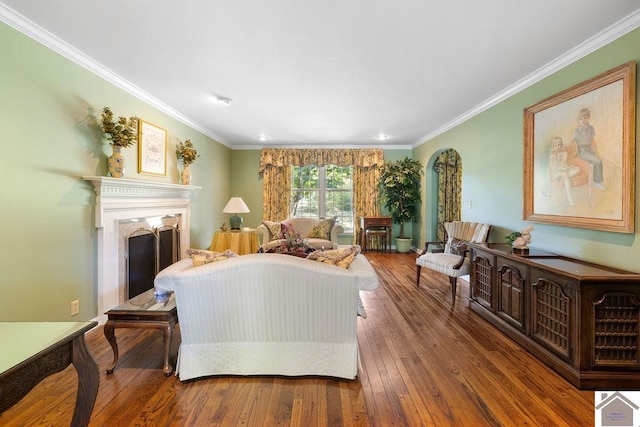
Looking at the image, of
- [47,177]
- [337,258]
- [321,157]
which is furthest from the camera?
[321,157]

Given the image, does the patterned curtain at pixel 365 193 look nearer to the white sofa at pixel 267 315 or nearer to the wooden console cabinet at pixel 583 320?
the wooden console cabinet at pixel 583 320

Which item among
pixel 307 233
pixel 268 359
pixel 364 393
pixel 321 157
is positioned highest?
pixel 321 157

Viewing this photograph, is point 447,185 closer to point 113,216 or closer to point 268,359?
point 268,359

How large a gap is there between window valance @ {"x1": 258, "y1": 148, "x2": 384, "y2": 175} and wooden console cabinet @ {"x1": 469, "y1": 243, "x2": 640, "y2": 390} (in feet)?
16.3

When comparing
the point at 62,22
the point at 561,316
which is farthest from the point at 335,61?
the point at 561,316

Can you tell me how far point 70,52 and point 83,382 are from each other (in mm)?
2843

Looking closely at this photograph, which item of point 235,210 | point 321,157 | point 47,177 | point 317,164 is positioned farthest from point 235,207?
point 47,177

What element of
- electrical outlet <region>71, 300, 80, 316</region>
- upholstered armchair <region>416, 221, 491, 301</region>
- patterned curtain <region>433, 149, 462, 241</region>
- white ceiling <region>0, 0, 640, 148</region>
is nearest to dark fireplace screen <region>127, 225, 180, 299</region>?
electrical outlet <region>71, 300, 80, 316</region>

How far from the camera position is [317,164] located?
7.25 m

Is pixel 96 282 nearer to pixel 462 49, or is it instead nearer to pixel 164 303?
pixel 164 303

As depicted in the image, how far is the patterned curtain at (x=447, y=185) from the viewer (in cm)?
665

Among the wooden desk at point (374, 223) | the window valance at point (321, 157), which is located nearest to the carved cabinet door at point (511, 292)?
the wooden desk at point (374, 223)

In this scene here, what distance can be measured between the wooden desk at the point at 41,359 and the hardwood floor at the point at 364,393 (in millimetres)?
574

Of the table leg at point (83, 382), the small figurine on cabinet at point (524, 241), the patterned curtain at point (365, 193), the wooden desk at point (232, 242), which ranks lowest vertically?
the table leg at point (83, 382)
